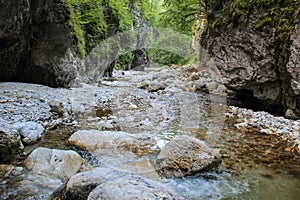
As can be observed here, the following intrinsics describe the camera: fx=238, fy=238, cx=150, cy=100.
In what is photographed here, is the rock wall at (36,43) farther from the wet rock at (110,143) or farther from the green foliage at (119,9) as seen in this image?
the green foliage at (119,9)

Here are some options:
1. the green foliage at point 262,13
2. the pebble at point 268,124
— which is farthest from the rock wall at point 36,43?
the pebble at point 268,124

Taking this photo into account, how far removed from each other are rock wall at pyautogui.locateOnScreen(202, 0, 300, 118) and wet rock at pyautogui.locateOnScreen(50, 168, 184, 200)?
4.06 m

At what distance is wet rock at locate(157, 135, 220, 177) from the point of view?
9.36 feet

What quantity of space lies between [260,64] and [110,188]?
209 inches

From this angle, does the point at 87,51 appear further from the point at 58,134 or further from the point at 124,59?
the point at 124,59

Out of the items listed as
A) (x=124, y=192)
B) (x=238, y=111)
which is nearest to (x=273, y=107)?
(x=238, y=111)

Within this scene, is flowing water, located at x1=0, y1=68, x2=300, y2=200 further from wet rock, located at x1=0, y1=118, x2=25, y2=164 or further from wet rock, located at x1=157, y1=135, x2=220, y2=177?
wet rock, located at x1=0, y1=118, x2=25, y2=164

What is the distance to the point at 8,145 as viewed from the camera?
2.74 m

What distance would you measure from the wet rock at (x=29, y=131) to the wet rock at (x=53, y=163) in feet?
2.32

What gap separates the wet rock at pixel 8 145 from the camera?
2709 millimetres

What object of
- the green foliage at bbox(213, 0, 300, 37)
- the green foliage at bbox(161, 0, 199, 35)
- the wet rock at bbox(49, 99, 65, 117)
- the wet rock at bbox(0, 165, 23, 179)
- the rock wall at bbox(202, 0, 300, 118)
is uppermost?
the green foliage at bbox(161, 0, 199, 35)

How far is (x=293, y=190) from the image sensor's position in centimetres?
256

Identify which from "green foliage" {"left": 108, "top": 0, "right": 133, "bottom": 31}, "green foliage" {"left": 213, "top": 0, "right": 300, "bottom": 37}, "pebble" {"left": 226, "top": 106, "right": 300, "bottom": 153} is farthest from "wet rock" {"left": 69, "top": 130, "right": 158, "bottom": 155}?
"green foliage" {"left": 108, "top": 0, "right": 133, "bottom": 31}

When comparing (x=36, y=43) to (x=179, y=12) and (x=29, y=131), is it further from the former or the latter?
(x=179, y=12)
